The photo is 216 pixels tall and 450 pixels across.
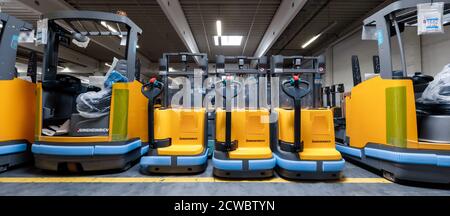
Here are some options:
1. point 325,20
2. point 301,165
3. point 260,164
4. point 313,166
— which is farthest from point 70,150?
point 325,20

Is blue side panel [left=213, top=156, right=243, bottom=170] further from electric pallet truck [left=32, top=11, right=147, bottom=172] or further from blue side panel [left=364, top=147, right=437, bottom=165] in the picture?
blue side panel [left=364, top=147, right=437, bottom=165]

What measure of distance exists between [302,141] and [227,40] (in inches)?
351

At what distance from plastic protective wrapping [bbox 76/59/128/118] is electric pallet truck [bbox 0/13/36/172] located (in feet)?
2.40

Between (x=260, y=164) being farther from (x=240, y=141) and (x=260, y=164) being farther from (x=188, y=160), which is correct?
(x=188, y=160)

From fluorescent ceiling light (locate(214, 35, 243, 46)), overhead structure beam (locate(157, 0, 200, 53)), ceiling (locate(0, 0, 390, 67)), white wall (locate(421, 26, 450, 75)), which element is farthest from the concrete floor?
fluorescent ceiling light (locate(214, 35, 243, 46))

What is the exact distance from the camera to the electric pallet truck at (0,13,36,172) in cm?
226

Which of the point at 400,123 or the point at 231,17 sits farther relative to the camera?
the point at 231,17

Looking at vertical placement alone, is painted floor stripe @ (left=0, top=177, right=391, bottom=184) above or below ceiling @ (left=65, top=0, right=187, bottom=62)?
below

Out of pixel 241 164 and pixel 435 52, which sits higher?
pixel 435 52

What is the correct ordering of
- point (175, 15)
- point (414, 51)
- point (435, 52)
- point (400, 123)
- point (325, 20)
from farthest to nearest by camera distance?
point (325, 20), point (175, 15), point (414, 51), point (435, 52), point (400, 123)

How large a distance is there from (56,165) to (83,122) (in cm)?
51

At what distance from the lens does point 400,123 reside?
1947 mm

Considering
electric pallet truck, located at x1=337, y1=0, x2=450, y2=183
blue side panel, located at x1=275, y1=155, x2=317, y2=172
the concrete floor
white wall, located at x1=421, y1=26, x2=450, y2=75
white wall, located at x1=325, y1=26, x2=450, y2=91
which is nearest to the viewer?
the concrete floor

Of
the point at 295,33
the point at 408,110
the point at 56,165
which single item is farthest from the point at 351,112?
the point at 295,33
